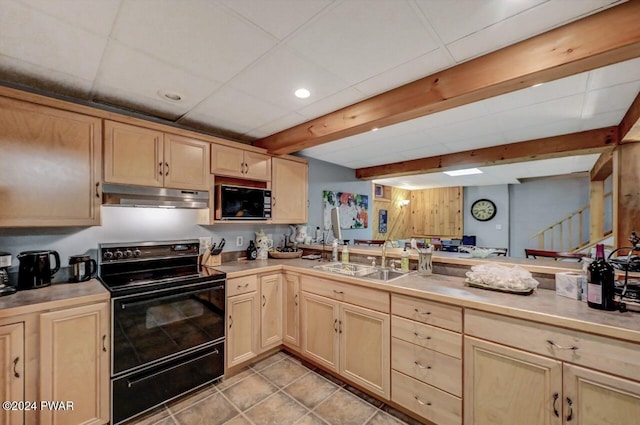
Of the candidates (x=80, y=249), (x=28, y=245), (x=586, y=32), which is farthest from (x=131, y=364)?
(x=586, y=32)

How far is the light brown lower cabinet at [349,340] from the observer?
1994mm

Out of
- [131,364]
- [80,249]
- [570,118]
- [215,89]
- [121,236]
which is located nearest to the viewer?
[131,364]

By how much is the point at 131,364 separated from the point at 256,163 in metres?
2.05

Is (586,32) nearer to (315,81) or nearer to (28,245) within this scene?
(315,81)

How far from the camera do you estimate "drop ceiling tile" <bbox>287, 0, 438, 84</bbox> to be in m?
1.24

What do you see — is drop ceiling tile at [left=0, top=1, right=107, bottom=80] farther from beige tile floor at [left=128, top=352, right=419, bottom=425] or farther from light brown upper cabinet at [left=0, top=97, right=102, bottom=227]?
beige tile floor at [left=128, top=352, right=419, bottom=425]

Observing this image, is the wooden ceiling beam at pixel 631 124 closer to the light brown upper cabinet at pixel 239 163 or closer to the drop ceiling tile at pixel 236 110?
the drop ceiling tile at pixel 236 110

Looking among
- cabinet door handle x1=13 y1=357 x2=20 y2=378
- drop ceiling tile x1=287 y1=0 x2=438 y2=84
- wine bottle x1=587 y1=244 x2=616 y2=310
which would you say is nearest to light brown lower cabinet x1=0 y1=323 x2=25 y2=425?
cabinet door handle x1=13 y1=357 x2=20 y2=378

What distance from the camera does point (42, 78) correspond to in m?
1.81

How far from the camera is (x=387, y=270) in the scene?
2.52 meters

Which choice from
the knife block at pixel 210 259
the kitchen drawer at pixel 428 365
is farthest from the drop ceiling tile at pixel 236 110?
the kitchen drawer at pixel 428 365

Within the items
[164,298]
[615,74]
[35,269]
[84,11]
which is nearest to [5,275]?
[35,269]

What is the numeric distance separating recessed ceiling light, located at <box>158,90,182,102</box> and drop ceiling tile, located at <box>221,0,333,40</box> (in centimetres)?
109

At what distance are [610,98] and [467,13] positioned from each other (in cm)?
180
